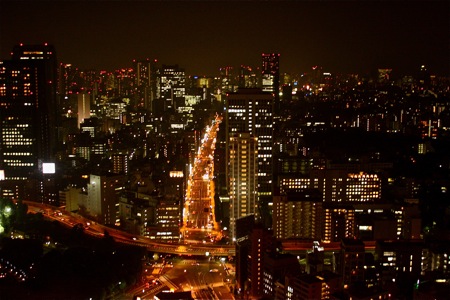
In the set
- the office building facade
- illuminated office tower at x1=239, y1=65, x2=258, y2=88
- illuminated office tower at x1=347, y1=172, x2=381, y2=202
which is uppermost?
illuminated office tower at x1=239, y1=65, x2=258, y2=88

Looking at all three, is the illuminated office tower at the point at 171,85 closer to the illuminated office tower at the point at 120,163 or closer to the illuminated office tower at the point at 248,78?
the illuminated office tower at the point at 248,78

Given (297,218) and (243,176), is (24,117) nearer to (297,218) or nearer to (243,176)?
(243,176)

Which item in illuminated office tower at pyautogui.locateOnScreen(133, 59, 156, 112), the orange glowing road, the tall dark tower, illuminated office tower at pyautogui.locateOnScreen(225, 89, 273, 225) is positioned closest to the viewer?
the orange glowing road

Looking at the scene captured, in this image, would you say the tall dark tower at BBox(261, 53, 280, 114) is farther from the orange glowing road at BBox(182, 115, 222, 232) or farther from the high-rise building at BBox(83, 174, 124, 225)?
the high-rise building at BBox(83, 174, 124, 225)

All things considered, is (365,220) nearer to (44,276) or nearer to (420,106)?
(44,276)

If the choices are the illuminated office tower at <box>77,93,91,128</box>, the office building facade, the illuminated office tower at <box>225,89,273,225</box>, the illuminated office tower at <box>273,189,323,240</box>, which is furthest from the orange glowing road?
the illuminated office tower at <box>77,93,91,128</box>

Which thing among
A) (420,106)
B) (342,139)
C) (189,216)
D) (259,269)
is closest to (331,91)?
(420,106)

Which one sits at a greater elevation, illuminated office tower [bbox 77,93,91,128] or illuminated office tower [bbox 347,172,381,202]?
illuminated office tower [bbox 77,93,91,128]
